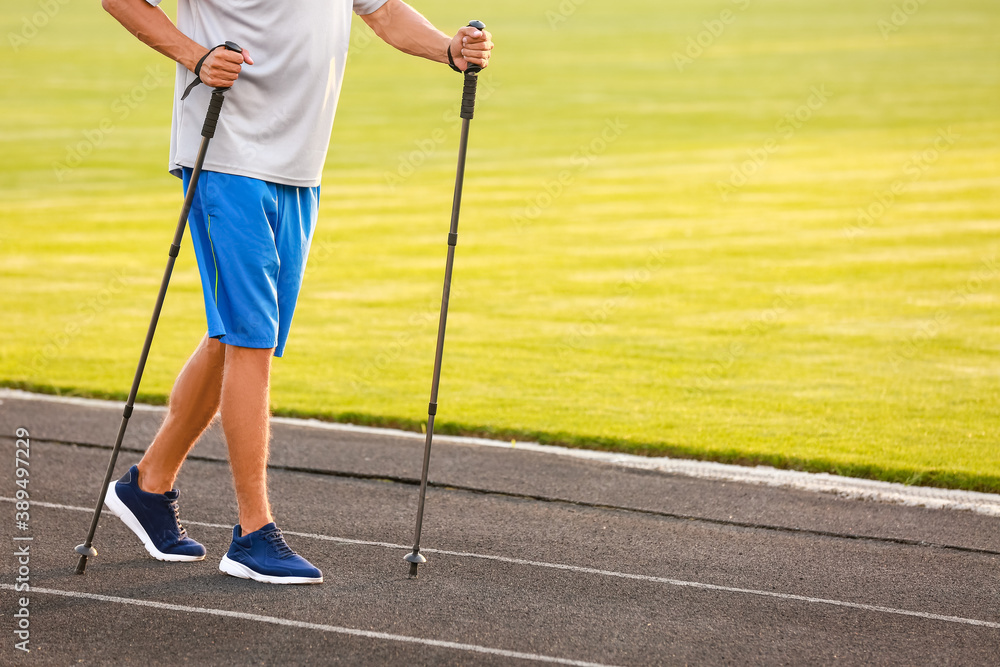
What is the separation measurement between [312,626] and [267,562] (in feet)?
1.62

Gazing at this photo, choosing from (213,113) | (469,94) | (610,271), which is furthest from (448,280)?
(610,271)

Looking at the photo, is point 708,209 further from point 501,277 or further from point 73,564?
point 73,564

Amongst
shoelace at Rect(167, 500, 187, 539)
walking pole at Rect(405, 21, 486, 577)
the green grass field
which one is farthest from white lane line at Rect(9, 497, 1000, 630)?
the green grass field

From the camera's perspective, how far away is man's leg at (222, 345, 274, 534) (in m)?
4.87

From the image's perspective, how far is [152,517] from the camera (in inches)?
202

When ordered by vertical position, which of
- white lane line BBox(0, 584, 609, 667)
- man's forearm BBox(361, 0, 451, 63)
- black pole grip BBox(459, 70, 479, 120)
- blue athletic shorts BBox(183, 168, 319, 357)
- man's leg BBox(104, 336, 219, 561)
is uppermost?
man's forearm BBox(361, 0, 451, 63)

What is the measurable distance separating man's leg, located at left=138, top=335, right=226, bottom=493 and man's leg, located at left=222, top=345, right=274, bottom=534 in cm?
19

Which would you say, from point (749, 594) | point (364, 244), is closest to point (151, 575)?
point (749, 594)

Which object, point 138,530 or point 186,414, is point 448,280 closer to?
point 186,414

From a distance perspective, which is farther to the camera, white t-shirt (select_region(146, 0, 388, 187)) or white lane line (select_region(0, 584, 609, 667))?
white t-shirt (select_region(146, 0, 388, 187))

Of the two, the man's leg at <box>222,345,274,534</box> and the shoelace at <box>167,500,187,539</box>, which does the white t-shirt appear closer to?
the man's leg at <box>222,345,274,534</box>

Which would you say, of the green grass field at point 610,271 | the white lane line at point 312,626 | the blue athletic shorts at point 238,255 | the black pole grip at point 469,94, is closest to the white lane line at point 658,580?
the white lane line at point 312,626

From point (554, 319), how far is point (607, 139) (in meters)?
16.0

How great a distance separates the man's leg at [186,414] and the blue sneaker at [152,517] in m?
0.04
